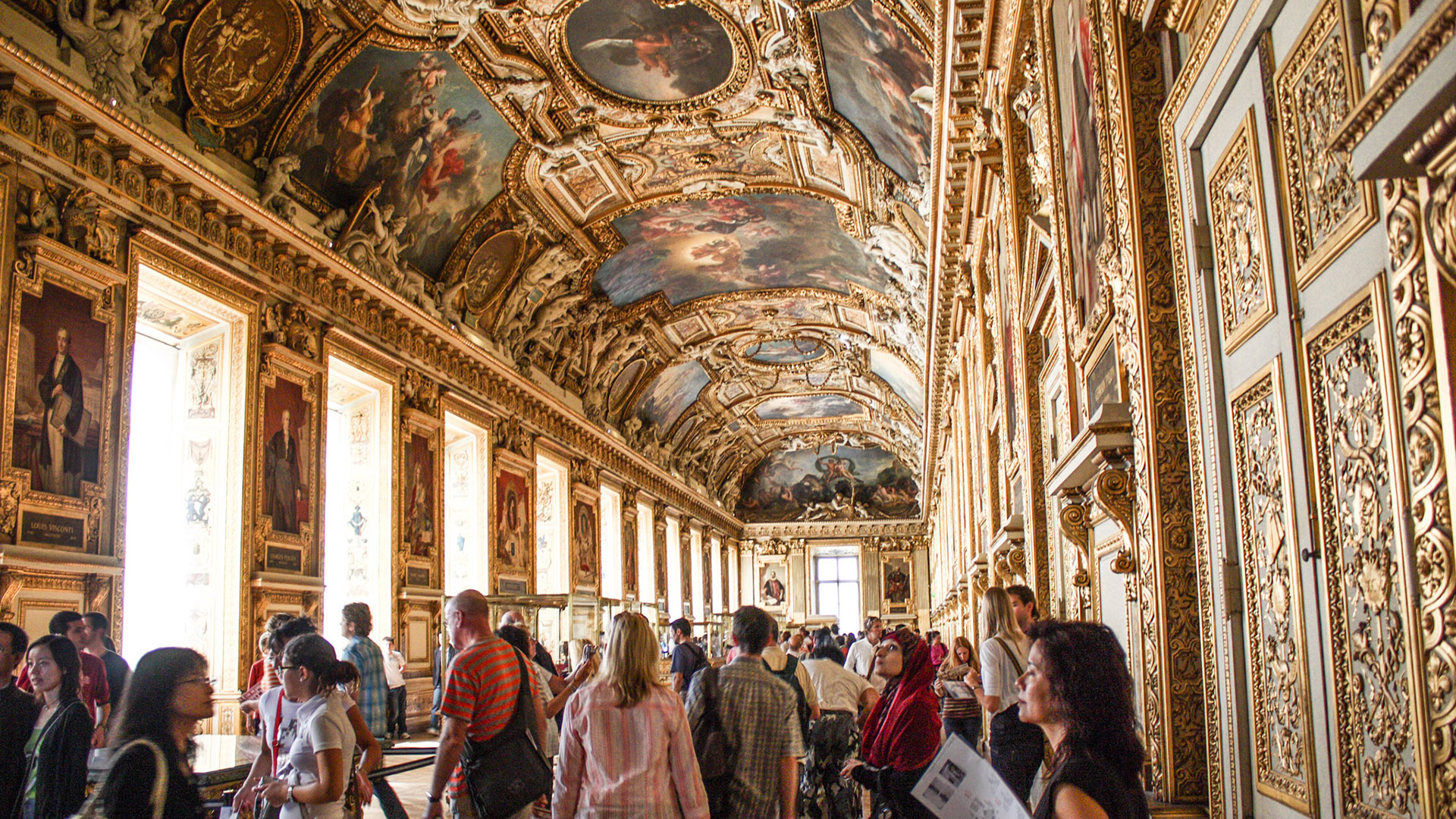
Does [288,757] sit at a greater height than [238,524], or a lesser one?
lesser

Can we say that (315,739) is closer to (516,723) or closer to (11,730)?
(516,723)

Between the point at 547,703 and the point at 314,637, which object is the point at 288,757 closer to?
the point at 314,637

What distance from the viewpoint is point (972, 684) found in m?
6.96

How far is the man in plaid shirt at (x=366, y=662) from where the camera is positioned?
7.78 meters

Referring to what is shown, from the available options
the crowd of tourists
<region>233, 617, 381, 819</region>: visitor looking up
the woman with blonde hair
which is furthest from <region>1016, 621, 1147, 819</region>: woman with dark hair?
<region>233, 617, 381, 819</region>: visitor looking up

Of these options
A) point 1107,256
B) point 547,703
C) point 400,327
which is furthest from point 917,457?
point 1107,256

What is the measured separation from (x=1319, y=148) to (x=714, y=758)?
11.9ft

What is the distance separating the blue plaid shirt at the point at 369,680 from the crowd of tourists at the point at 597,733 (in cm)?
82

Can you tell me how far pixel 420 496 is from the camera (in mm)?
17656

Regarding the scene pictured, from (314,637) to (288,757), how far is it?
503mm

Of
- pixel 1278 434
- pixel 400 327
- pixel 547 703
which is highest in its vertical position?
pixel 400 327

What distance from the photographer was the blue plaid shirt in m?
7.81

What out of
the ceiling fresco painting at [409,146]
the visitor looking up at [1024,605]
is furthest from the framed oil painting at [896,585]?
the visitor looking up at [1024,605]

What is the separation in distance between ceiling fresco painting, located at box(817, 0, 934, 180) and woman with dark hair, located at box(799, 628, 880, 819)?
7.59m
